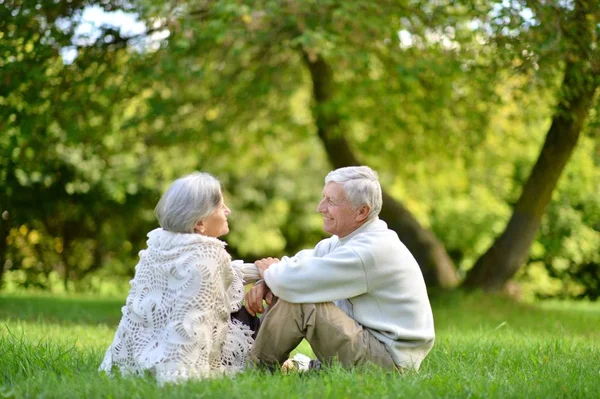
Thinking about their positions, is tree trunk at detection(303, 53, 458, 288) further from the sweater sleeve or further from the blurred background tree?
the sweater sleeve

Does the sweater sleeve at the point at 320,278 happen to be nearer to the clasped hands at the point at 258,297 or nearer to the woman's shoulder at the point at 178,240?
the clasped hands at the point at 258,297

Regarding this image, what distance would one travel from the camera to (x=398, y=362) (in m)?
4.51

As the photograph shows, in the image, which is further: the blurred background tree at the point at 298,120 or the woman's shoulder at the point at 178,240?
the blurred background tree at the point at 298,120

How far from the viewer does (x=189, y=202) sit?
421 centimetres

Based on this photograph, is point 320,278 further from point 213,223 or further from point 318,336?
point 213,223

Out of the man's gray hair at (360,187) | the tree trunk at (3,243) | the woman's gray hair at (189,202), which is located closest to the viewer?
the woman's gray hair at (189,202)

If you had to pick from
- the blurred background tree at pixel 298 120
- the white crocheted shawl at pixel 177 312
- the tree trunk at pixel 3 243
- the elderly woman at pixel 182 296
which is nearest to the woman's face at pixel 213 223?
the elderly woman at pixel 182 296

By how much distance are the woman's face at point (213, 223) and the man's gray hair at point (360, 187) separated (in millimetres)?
665

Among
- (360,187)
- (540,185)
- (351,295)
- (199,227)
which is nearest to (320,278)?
(351,295)

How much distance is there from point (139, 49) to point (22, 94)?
1.67 metres

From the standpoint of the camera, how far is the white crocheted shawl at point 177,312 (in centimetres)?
406

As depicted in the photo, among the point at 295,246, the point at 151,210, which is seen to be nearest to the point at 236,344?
the point at 151,210

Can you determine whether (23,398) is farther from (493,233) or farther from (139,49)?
(493,233)

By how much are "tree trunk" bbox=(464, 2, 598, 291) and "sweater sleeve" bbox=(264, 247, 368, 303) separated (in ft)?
17.5
